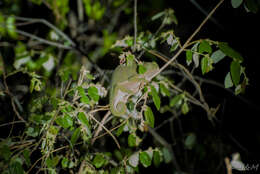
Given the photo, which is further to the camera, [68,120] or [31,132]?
[31,132]

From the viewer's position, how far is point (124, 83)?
2.42 ft

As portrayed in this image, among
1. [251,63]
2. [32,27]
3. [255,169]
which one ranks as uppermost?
[32,27]

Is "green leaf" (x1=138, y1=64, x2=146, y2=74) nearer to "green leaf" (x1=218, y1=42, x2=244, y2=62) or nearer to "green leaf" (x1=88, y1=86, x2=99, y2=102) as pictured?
"green leaf" (x1=88, y1=86, x2=99, y2=102)

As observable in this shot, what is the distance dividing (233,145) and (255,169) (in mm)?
568

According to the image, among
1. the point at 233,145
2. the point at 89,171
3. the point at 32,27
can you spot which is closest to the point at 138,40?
the point at 89,171

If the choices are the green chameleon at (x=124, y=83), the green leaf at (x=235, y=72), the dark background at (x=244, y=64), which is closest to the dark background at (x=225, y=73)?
the dark background at (x=244, y=64)

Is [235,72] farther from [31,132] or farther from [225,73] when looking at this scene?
[225,73]

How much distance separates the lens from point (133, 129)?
84cm

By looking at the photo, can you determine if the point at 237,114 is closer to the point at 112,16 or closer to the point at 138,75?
the point at 138,75

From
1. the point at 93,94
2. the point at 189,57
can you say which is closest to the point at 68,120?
the point at 93,94

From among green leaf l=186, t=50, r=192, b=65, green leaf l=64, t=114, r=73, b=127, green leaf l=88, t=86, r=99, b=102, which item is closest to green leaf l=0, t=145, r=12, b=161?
green leaf l=64, t=114, r=73, b=127

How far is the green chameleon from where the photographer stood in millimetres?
730

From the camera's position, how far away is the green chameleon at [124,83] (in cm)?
73

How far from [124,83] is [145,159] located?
33 cm
